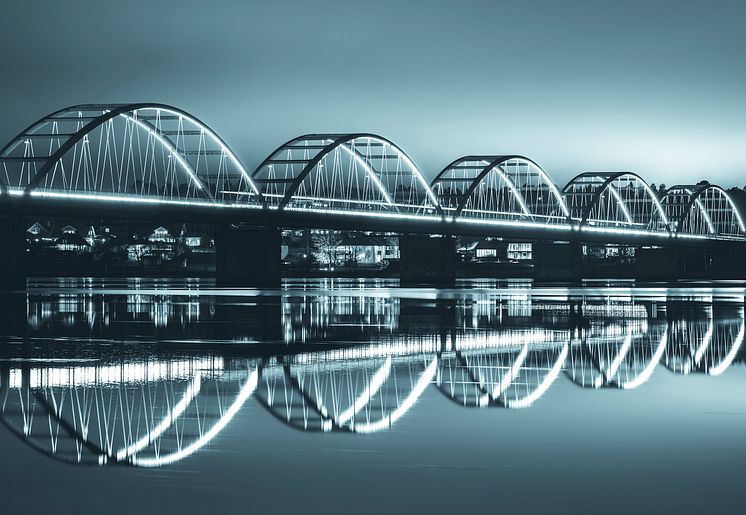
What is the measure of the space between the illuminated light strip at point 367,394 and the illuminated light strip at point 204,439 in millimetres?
1246

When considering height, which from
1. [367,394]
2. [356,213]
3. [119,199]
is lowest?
[367,394]

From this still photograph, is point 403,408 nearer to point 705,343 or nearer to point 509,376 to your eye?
point 509,376

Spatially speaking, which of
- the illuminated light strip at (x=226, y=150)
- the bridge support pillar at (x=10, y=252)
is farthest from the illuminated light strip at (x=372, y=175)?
the bridge support pillar at (x=10, y=252)

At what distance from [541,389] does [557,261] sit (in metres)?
108

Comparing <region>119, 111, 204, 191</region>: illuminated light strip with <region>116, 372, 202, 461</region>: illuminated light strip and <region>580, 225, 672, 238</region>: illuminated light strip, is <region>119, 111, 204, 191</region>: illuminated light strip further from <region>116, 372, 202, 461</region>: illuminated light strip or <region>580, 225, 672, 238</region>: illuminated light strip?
<region>116, 372, 202, 461</region>: illuminated light strip

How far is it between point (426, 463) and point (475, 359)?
1029 cm

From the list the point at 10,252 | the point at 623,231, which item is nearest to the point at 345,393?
the point at 10,252

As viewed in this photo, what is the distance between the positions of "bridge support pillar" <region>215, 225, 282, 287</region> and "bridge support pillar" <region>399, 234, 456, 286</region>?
15.3 meters

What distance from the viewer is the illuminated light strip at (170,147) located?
79.5 meters

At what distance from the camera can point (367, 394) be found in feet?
51.0

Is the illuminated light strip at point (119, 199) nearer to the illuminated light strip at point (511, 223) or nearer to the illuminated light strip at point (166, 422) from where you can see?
the illuminated light strip at point (511, 223)

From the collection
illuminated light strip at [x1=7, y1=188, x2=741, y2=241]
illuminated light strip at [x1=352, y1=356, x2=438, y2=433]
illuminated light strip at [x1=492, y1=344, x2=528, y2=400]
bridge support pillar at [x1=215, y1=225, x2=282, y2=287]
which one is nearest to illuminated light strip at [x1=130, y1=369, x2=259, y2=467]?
illuminated light strip at [x1=352, y1=356, x2=438, y2=433]

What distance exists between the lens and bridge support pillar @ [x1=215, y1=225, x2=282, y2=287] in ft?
278

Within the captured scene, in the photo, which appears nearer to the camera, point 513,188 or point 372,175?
point 372,175
